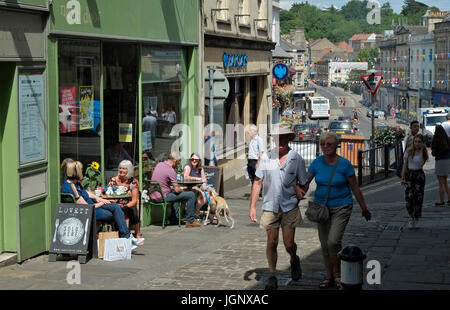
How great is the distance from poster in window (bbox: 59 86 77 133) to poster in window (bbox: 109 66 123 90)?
1.57 m

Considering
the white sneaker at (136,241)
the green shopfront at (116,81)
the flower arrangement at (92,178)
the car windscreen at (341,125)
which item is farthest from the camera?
the car windscreen at (341,125)

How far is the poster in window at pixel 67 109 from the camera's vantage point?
11.1m

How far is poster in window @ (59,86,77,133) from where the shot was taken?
1115cm

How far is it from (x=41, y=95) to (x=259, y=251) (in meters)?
3.86

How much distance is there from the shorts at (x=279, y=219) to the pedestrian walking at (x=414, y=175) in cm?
464

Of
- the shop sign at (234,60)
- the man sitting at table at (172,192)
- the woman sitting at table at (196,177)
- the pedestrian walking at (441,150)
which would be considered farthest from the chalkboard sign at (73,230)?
the shop sign at (234,60)

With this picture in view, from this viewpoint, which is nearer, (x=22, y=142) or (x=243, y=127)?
(x=22, y=142)

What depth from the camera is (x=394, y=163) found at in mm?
23625

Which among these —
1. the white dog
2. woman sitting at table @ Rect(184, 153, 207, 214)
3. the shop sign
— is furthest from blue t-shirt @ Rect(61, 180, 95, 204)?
the shop sign

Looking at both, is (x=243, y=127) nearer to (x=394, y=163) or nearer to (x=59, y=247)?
(x=394, y=163)

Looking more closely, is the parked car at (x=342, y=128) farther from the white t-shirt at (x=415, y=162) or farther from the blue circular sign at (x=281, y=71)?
the white t-shirt at (x=415, y=162)

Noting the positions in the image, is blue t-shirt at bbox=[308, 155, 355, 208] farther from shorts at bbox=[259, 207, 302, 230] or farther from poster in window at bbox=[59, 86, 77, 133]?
poster in window at bbox=[59, 86, 77, 133]

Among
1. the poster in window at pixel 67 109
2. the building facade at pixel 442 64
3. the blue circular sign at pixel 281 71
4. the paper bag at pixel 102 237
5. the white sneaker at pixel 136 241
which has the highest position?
the building facade at pixel 442 64
